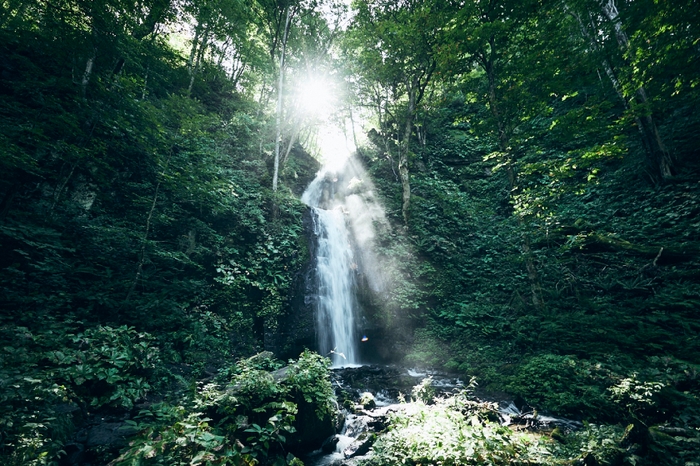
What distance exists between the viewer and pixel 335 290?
12.4 metres

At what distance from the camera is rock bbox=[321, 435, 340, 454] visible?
5.20 metres

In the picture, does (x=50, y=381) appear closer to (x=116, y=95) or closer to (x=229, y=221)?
(x=116, y=95)

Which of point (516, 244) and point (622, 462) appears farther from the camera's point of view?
point (516, 244)

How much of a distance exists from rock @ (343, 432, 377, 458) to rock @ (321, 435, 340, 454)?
9.9 inches

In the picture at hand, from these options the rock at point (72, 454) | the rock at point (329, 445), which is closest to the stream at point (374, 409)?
the rock at point (329, 445)

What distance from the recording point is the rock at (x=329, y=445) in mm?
5195

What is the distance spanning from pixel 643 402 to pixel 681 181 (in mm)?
9915

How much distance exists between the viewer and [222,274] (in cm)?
976

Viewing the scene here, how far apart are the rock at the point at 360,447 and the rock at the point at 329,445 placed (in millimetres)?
251

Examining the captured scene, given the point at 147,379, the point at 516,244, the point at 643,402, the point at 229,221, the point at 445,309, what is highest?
the point at 229,221

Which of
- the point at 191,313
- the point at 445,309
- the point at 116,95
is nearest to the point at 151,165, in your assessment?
the point at 116,95

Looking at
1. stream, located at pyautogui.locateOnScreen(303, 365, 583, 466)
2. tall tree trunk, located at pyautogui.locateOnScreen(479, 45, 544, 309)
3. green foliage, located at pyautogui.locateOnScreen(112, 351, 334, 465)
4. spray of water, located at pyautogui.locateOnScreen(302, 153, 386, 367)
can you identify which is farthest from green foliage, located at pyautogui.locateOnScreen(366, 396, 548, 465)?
tall tree trunk, located at pyautogui.locateOnScreen(479, 45, 544, 309)

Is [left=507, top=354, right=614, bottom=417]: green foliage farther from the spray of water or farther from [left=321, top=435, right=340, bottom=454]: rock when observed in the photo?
the spray of water

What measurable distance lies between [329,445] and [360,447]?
674mm
